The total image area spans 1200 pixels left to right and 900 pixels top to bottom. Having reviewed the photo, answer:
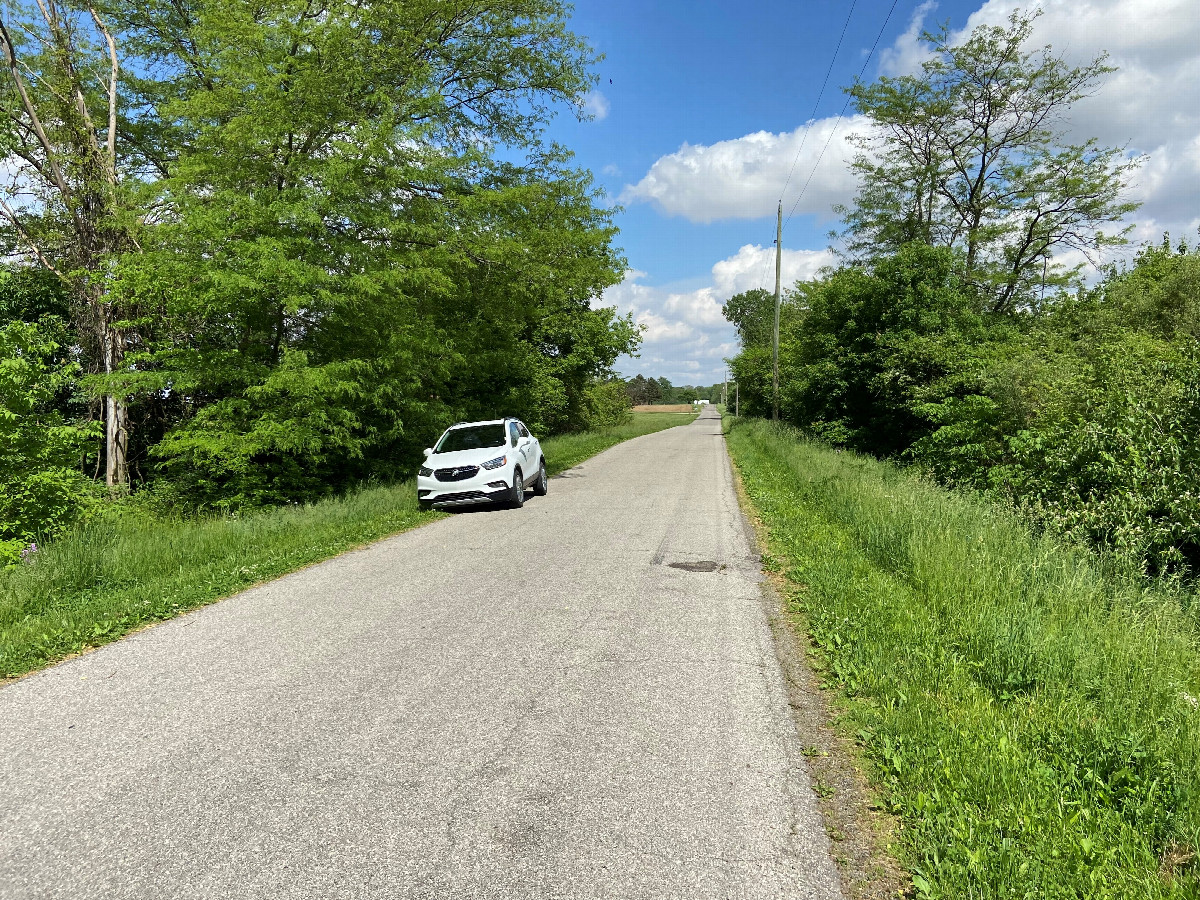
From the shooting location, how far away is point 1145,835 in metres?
2.74

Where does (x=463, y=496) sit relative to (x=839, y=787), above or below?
above

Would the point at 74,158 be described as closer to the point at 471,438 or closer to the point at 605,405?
the point at 471,438

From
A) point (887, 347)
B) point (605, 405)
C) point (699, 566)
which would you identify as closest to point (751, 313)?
point (605, 405)

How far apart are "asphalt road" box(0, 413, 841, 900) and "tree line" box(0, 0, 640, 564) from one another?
5491 mm

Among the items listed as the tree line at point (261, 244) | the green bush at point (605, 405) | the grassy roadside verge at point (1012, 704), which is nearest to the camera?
the grassy roadside verge at point (1012, 704)

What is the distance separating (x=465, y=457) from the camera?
41.1 feet

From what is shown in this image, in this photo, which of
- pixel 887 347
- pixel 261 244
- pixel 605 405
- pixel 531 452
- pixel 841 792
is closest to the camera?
pixel 841 792

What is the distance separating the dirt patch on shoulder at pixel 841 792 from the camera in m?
2.66

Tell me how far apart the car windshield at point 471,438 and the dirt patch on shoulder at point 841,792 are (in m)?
8.82

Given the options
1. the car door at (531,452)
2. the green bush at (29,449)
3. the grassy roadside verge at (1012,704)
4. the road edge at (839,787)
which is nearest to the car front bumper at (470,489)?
the car door at (531,452)

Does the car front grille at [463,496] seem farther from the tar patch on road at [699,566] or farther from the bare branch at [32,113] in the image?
the bare branch at [32,113]

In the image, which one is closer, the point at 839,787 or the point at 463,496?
the point at 839,787

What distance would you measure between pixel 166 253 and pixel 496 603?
9.12 m

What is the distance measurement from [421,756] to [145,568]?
5952mm
